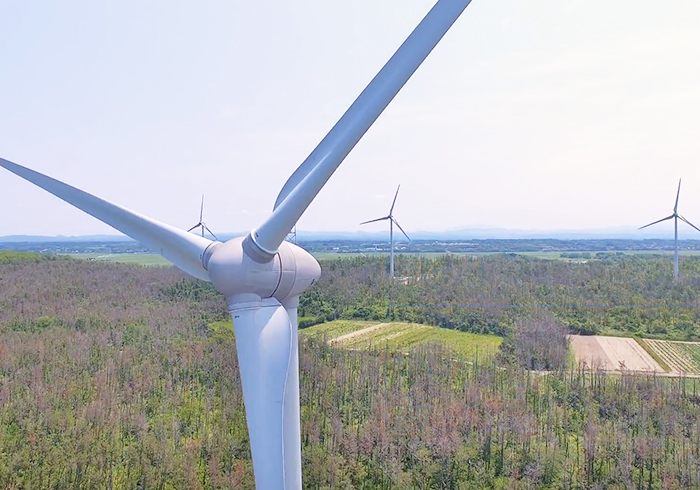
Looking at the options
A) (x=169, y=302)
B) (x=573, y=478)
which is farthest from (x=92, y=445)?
(x=169, y=302)

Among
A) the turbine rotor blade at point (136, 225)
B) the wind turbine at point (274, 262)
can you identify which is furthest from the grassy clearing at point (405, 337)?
the wind turbine at point (274, 262)

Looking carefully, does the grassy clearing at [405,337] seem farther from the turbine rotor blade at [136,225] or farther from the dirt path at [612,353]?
the turbine rotor blade at [136,225]

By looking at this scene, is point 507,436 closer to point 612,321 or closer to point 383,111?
point 383,111

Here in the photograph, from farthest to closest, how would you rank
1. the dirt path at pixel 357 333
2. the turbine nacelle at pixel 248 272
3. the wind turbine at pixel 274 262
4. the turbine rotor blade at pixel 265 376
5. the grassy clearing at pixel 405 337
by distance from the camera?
1. the dirt path at pixel 357 333
2. the grassy clearing at pixel 405 337
3. the turbine nacelle at pixel 248 272
4. the wind turbine at pixel 274 262
5. the turbine rotor blade at pixel 265 376

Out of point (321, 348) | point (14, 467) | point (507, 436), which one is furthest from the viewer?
point (321, 348)

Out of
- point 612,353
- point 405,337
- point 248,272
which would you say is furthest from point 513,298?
point 248,272

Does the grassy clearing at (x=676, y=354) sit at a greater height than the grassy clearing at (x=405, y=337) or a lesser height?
lesser
